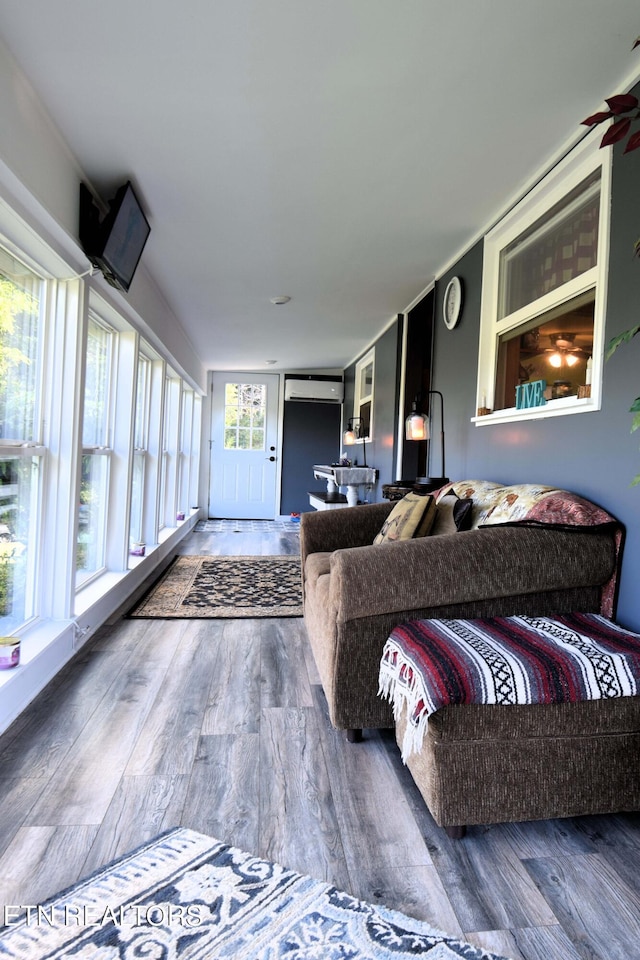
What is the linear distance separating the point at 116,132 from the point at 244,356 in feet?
15.7

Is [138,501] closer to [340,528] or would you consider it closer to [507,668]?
[340,528]

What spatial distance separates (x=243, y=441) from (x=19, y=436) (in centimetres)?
589

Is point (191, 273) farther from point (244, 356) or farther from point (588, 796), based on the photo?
point (588, 796)

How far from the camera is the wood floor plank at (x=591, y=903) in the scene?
1.06 metres

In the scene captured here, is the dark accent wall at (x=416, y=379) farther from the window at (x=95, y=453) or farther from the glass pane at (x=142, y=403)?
the window at (x=95, y=453)

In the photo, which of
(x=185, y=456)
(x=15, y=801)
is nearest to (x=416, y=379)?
(x=185, y=456)

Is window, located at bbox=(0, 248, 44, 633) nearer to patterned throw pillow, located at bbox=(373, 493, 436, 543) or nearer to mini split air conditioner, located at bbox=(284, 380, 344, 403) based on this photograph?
patterned throw pillow, located at bbox=(373, 493, 436, 543)

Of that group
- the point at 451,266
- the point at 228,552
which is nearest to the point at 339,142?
the point at 451,266

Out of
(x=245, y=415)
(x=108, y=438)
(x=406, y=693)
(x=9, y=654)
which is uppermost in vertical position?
(x=245, y=415)

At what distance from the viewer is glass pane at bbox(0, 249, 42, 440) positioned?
2059 mm

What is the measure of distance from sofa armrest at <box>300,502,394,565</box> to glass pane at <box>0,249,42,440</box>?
1.33 meters

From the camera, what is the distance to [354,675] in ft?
5.70

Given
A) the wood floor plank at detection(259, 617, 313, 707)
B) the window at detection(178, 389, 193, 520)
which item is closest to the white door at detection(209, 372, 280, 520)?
the window at detection(178, 389, 193, 520)

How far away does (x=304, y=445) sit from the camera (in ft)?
26.5
